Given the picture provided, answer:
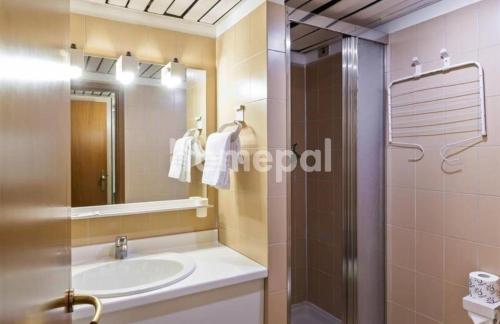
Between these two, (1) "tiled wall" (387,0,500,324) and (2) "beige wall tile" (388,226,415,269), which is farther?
(2) "beige wall tile" (388,226,415,269)

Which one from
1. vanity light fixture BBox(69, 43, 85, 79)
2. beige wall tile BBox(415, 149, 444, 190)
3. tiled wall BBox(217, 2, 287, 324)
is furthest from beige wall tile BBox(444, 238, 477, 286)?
vanity light fixture BBox(69, 43, 85, 79)

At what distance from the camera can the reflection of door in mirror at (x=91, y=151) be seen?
5.24 ft

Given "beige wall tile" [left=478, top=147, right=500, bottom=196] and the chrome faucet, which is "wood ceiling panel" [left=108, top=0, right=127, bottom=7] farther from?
"beige wall tile" [left=478, top=147, right=500, bottom=196]

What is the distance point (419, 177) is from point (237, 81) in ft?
3.90

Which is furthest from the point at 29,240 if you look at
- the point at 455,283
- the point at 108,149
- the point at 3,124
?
the point at 455,283

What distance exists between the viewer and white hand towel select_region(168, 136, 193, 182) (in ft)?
6.12

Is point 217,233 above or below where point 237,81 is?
below

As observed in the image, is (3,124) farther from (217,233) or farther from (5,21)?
(217,233)

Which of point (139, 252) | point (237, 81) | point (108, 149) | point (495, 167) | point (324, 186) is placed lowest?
point (139, 252)

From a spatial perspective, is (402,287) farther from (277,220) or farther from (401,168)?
(277,220)

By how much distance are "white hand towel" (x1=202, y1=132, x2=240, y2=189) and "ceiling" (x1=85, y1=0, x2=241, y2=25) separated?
705 mm

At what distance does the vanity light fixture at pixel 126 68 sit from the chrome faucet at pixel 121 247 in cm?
86

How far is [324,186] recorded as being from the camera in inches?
94.0

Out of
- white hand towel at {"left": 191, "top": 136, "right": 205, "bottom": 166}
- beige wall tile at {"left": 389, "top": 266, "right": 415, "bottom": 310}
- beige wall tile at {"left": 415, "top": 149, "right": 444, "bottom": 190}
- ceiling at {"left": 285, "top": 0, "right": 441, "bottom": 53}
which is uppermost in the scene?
ceiling at {"left": 285, "top": 0, "right": 441, "bottom": 53}
